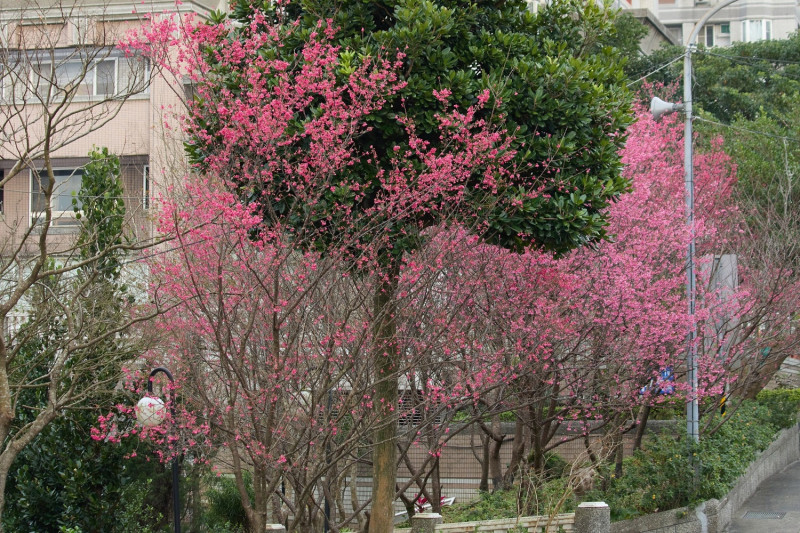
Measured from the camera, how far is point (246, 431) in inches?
432

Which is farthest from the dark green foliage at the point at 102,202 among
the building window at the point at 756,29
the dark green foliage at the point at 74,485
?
the building window at the point at 756,29

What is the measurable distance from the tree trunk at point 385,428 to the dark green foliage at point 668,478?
5464 millimetres

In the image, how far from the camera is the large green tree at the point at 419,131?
1079 centimetres

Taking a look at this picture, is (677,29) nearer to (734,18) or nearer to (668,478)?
(734,18)

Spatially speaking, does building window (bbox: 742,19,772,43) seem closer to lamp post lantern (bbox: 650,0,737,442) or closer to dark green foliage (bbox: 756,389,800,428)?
dark green foliage (bbox: 756,389,800,428)

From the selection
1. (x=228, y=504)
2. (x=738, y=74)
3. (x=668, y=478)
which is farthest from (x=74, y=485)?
(x=738, y=74)

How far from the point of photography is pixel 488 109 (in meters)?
11.3

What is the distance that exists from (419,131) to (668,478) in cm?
800

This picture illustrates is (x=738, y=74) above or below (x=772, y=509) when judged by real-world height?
above

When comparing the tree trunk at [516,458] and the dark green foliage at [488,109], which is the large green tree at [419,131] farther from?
the tree trunk at [516,458]

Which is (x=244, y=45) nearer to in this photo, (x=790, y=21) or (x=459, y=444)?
(x=459, y=444)

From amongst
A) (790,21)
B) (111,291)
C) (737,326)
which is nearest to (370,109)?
(111,291)

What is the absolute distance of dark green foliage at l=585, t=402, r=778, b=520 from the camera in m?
15.8

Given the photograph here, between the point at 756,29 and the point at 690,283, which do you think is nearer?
the point at 690,283
